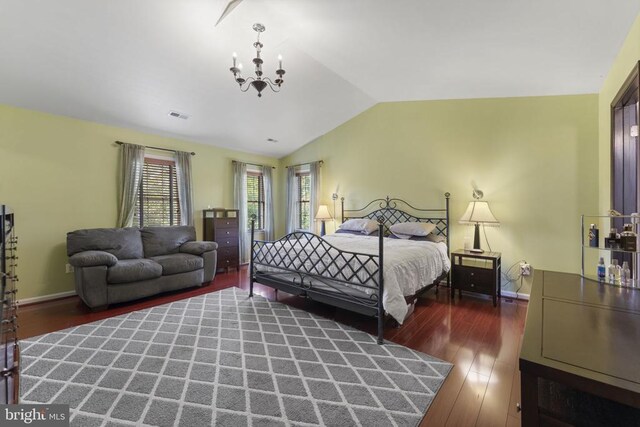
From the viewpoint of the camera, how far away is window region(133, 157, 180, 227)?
463cm

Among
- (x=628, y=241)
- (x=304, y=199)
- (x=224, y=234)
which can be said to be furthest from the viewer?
(x=304, y=199)

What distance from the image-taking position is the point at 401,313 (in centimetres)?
256

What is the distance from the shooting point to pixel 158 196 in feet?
15.8

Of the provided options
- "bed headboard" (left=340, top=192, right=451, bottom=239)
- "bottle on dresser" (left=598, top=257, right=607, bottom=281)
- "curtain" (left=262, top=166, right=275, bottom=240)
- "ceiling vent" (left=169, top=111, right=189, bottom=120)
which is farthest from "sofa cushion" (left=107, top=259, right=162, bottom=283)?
"bottle on dresser" (left=598, top=257, right=607, bottom=281)

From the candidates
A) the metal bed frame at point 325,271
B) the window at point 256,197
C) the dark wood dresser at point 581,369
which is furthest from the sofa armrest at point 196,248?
the dark wood dresser at point 581,369

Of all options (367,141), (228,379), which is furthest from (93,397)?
(367,141)

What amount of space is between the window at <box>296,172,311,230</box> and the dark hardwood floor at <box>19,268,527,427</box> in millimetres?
2185

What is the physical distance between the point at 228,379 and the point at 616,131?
417cm

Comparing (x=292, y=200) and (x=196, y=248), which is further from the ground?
(x=292, y=200)

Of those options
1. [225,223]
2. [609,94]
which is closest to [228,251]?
[225,223]

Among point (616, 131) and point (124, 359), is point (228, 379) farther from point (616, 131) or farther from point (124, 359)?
point (616, 131)

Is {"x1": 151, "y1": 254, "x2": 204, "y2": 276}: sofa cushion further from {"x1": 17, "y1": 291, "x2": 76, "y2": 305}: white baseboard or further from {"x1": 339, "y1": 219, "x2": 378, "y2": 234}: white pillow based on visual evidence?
{"x1": 339, "y1": 219, "x2": 378, "y2": 234}: white pillow

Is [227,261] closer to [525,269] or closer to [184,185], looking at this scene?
[184,185]

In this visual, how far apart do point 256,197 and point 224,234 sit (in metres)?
1.33
